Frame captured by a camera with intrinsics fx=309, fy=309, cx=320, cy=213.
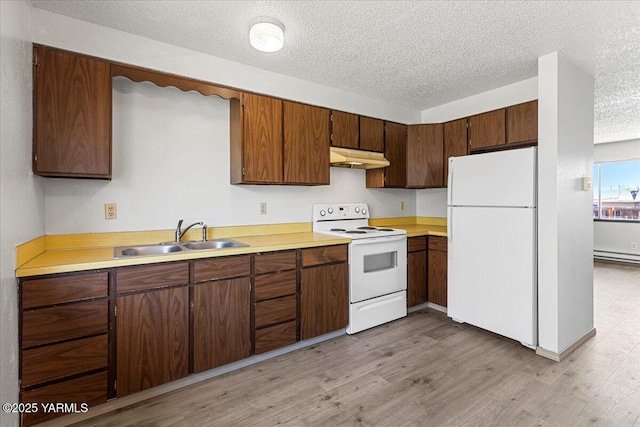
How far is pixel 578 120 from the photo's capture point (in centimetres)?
264

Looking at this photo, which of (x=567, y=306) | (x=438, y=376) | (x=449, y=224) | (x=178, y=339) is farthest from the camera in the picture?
(x=449, y=224)

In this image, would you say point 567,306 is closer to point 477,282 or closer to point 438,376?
point 477,282

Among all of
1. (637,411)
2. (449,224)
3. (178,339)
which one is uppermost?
(449,224)

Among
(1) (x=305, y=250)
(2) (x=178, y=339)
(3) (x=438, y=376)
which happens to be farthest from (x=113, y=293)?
(3) (x=438, y=376)

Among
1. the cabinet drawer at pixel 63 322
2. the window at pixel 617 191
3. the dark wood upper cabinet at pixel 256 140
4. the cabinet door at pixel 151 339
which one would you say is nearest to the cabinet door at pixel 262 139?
the dark wood upper cabinet at pixel 256 140

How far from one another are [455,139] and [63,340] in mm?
3747

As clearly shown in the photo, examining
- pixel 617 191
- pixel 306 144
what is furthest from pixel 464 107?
pixel 617 191

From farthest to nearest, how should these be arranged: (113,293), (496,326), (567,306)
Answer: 1. (496,326)
2. (567,306)
3. (113,293)

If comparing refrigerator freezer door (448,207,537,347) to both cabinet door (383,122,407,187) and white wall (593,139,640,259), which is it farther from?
white wall (593,139,640,259)

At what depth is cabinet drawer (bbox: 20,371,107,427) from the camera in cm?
160

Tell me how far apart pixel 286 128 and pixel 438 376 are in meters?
2.33

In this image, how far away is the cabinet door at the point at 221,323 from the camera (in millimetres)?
2078

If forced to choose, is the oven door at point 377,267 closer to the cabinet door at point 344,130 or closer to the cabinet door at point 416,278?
the cabinet door at point 416,278

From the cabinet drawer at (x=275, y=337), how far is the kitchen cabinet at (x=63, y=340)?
96 centimetres
